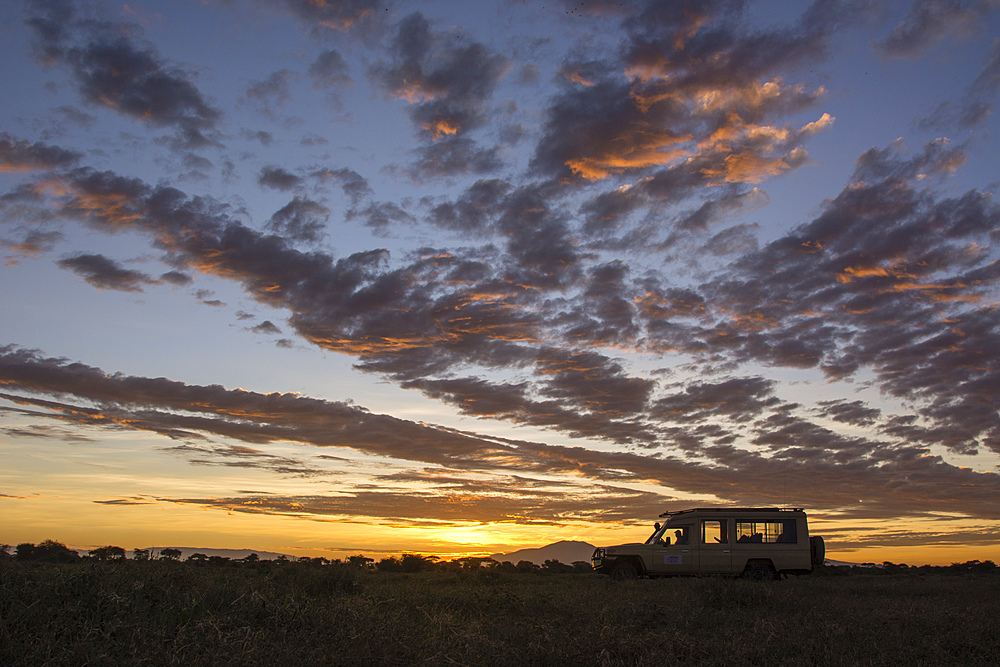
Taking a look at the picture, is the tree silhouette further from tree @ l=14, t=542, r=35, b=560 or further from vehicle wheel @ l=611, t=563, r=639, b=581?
vehicle wheel @ l=611, t=563, r=639, b=581

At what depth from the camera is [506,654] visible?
349 inches

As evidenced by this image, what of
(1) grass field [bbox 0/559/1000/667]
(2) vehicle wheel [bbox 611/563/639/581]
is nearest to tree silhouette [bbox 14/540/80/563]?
(1) grass field [bbox 0/559/1000/667]

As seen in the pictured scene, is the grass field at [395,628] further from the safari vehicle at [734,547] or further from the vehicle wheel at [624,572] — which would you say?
the vehicle wheel at [624,572]

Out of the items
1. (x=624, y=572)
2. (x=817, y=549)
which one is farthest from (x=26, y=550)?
(x=817, y=549)

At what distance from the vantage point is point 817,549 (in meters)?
23.5

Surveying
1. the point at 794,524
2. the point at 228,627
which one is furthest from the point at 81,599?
the point at 794,524

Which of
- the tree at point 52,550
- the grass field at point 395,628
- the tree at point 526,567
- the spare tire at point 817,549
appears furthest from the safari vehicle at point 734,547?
the tree at point 52,550

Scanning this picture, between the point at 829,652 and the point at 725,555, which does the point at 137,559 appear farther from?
the point at 725,555

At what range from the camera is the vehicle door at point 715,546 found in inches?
925

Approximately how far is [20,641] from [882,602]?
1848 cm

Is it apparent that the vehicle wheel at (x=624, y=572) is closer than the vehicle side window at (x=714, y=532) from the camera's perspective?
No

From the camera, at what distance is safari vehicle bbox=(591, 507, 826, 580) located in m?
23.4

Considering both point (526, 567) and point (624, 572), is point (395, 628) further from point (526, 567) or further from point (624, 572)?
point (526, 567)

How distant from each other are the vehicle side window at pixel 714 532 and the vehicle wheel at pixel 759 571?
4.08 ft
